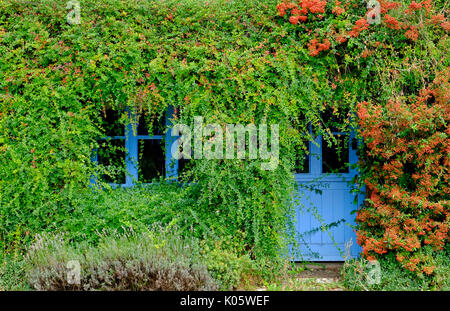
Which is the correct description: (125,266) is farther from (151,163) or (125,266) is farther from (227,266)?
(151,163)

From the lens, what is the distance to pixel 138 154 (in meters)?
6.39

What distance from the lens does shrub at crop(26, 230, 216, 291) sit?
4539mm

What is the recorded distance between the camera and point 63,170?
18.1 feet

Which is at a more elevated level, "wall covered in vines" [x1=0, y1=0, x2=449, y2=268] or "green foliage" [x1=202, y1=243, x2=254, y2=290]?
"wall covered in vines" [x1=0, y1=0, x2=449, y2=268]

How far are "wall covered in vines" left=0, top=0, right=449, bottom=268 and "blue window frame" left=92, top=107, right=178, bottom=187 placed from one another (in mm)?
540

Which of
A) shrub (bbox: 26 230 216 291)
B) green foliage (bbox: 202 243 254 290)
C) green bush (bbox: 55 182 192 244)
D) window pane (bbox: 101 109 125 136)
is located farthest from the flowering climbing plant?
window pane (bbox: 101 109 125 136)

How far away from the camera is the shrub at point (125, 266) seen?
4.54 metres

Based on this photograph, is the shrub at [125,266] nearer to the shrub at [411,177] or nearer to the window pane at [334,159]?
the shrub at [411,177]

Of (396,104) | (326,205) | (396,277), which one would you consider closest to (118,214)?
(326,205)

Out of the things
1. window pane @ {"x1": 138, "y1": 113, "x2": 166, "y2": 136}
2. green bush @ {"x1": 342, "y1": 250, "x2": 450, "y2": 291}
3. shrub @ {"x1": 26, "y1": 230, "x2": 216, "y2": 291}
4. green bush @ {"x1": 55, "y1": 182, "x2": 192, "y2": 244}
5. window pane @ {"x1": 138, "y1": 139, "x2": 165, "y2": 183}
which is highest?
window pane @ {"x1": 138, "y1": 113, "x2": 166, "y2": 136}

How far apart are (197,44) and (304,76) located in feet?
5.17

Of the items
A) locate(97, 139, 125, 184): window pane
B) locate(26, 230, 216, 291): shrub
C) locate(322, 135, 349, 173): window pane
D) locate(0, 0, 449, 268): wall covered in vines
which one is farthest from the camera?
locate(322, 135, 349, 173): window pane

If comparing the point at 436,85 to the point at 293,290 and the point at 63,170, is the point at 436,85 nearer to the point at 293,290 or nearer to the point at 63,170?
the point at 293,290

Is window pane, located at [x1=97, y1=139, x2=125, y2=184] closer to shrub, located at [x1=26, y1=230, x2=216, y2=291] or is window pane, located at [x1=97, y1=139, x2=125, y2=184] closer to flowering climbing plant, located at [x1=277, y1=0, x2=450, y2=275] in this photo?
shrub, located at [x1=26, y1=230, x2=216, y2=291]
